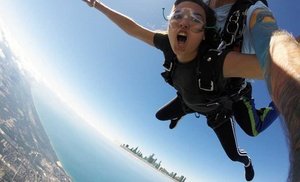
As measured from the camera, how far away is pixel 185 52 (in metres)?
3.04

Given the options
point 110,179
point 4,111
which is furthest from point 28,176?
point 4,111

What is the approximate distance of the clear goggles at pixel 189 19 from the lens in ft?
10.1

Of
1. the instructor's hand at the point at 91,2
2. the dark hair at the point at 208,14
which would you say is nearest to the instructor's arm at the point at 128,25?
the instructor's hand at the point at 91,2

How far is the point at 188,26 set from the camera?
120 inches

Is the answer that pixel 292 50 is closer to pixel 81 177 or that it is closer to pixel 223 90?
pixel 223 90

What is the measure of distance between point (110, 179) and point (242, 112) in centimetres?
13255

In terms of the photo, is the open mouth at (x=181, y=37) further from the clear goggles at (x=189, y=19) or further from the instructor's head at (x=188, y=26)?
the clear goggles at (x=189, y=19)

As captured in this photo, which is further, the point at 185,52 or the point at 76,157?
the point at 76,157

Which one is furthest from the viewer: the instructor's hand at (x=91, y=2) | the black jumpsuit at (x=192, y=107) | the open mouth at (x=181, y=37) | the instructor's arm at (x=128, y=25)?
the instructor's hand at (x=91, y=2)

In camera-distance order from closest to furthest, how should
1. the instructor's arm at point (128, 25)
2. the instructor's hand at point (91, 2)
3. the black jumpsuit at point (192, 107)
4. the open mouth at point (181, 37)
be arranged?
the open mouth at point (181, 37)
the black jumpsuit at point (192, 107)
the instructor's arm at point (128, 25)
the instructor's hand at point (91, 2)

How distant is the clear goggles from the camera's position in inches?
121

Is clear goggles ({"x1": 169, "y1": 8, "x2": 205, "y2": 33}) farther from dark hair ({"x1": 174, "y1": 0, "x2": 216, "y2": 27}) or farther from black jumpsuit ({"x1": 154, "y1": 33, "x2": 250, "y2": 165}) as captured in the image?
black jumpsuit ({"x1": 154, "y1": 33, "x2": 250, "y2": 165})

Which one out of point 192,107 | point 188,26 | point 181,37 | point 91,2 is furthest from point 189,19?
point 91,2

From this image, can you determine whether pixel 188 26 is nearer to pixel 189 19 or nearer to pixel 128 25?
pixel 189 19
